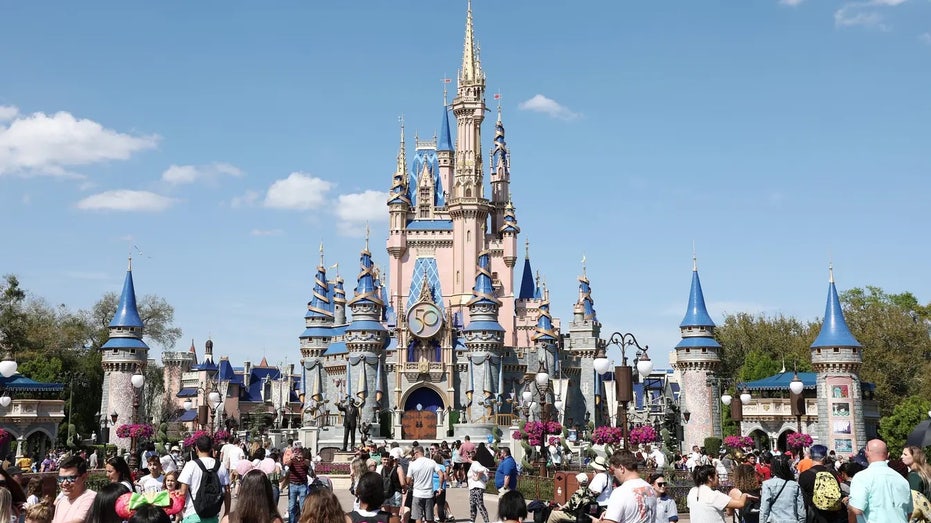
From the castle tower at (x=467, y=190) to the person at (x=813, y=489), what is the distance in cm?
6430

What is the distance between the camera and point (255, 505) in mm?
7738

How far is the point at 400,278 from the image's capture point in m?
77.9

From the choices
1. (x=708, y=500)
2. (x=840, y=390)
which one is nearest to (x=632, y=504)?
(x=708, y=500)

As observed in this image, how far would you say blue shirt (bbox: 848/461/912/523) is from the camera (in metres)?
10.2

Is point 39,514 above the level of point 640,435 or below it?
above

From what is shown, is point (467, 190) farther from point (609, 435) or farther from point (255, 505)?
point (255, 505)

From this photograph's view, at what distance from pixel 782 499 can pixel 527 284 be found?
72826mm

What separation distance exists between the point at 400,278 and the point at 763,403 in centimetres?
2860

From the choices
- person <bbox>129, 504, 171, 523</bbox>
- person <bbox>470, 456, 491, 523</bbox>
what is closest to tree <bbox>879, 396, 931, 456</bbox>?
person <bbox>470, 456, 491, 523</bbox>

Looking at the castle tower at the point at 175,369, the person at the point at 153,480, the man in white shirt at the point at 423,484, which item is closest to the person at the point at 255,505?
the person at the point at 153,480

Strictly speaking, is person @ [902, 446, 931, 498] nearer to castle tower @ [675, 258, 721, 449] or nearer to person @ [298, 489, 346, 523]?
person @ [298, 489, 346, 523]

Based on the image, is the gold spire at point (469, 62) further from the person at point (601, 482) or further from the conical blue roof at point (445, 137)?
the person at point (601, 482)

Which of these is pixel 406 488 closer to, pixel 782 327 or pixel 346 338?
pixel 346 338

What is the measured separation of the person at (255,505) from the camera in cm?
772
